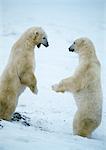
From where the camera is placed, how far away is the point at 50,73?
1133cm

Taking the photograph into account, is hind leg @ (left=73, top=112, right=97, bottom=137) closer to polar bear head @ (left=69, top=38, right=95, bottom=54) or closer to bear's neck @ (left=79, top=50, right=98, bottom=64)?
bear's neck @ (left=79, top=50, right=98, bottom=64)

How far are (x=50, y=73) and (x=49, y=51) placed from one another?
2850 millimetres

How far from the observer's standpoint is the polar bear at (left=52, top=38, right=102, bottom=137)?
6297 mm

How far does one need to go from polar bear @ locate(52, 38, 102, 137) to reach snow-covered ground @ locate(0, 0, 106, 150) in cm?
24

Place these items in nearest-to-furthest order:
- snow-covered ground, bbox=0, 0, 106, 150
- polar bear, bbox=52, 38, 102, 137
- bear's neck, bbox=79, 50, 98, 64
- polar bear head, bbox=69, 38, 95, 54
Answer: snow-covered ground, bbox=0, 0, 106, 150 < polar bear, bbox=52, 38, 102, 137 < bear's neck, bbox=79, 50, 98, 64 < polar bear head, bbox=69, 38, 95, 54

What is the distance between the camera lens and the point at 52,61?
1278 cm

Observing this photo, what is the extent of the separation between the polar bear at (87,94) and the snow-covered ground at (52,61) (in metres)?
0.24

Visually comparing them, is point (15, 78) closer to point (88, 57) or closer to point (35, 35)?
point (35, 35)

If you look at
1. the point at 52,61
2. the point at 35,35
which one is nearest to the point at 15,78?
the point at 35,35

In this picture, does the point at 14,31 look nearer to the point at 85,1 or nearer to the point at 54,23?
the point at 54,23

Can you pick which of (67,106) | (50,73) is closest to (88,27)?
(50,73)

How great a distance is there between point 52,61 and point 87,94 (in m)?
6.50

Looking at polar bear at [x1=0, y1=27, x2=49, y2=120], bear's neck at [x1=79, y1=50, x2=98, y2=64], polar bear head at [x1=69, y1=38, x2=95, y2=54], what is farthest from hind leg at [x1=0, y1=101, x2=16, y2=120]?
polar bear head at [x1=69, y1=38, x2=95, y2=54]

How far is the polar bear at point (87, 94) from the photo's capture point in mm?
6297
